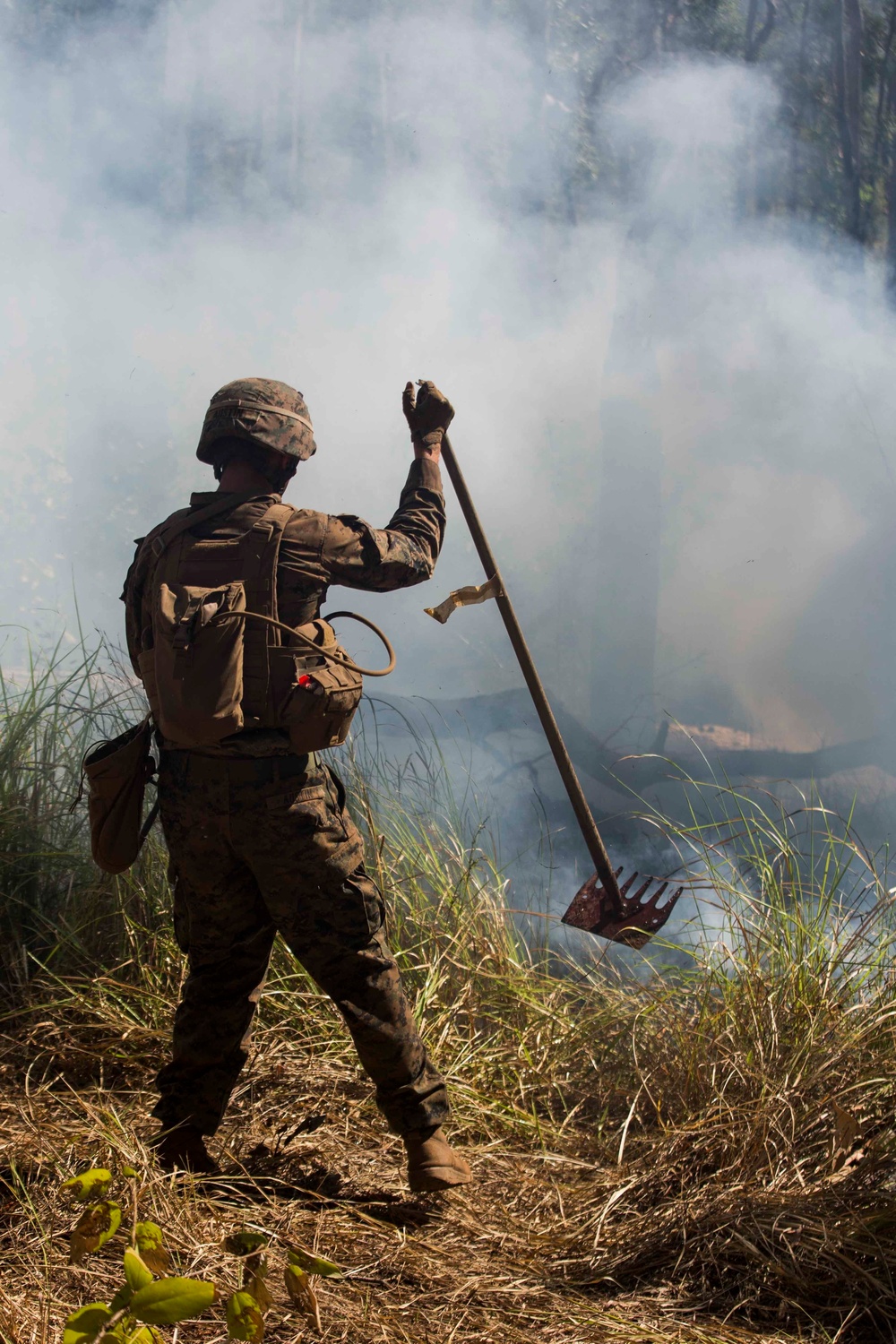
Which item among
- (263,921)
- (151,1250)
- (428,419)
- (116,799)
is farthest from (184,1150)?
(428,419)

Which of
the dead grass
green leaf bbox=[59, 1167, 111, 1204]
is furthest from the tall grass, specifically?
green leaf bbox=[59, 1167, 111, 1204]

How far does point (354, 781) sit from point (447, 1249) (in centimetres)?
154

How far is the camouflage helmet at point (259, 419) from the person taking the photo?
6.67ft

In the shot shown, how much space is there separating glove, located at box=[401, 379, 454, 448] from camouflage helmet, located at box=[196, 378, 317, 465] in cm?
31

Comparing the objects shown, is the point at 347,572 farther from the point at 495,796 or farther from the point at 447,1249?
the point at 495,796

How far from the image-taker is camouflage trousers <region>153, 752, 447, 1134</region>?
6.35ft

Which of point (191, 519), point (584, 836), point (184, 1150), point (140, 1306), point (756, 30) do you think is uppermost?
point (756, 30)

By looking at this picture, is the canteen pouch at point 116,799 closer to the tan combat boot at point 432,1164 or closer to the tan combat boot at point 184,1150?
the tan combat boot at point 184,1150

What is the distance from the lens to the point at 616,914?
287 cm

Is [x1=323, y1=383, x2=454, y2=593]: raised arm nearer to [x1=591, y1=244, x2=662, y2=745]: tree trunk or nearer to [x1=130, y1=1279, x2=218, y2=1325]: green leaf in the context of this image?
[x1=130, y1=1279, x2=218, y2=1325]: green leaf

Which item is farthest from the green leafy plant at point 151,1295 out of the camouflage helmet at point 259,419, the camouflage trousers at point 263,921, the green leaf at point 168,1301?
the camouflage helmet at point 259,419

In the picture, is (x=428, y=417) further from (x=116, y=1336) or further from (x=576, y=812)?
(x=116, y=1336)

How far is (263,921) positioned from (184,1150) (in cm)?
50

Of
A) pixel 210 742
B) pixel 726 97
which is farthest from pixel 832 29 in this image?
pixel 210 742
